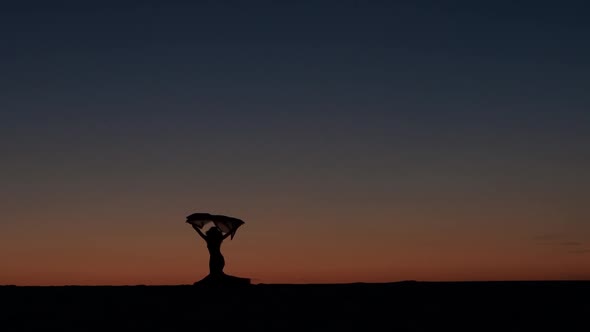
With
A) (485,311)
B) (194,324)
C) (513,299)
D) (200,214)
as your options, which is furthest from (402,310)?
(200,214)

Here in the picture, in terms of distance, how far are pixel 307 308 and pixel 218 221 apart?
8.03 meters

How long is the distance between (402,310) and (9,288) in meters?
12.0

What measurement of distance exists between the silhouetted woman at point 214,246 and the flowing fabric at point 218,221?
18 centimetres

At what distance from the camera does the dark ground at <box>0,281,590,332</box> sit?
651 inches

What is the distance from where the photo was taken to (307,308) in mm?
18891

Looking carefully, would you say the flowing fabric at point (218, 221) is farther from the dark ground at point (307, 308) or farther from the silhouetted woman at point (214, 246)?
the dark ground at point (307, 308)

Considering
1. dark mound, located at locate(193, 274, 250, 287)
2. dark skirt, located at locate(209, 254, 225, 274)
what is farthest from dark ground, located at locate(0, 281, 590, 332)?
dark skirt, located at locate(209, 254, 225, 274)

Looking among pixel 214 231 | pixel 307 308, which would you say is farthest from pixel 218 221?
pixel 307 308

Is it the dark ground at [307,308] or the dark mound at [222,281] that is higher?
the dark mound at [222,281]

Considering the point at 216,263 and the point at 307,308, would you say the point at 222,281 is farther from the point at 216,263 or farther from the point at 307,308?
the point at 307,308

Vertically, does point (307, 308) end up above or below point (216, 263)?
below

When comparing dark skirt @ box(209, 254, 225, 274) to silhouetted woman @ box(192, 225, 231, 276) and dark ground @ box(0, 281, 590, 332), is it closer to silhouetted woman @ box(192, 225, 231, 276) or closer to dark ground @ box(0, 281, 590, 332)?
silhouetted woman @ box(192, 225, 231, 276)

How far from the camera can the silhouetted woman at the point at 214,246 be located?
2652 cm

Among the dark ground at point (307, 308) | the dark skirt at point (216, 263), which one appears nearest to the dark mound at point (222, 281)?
the dark skirt at point (216, 263)
